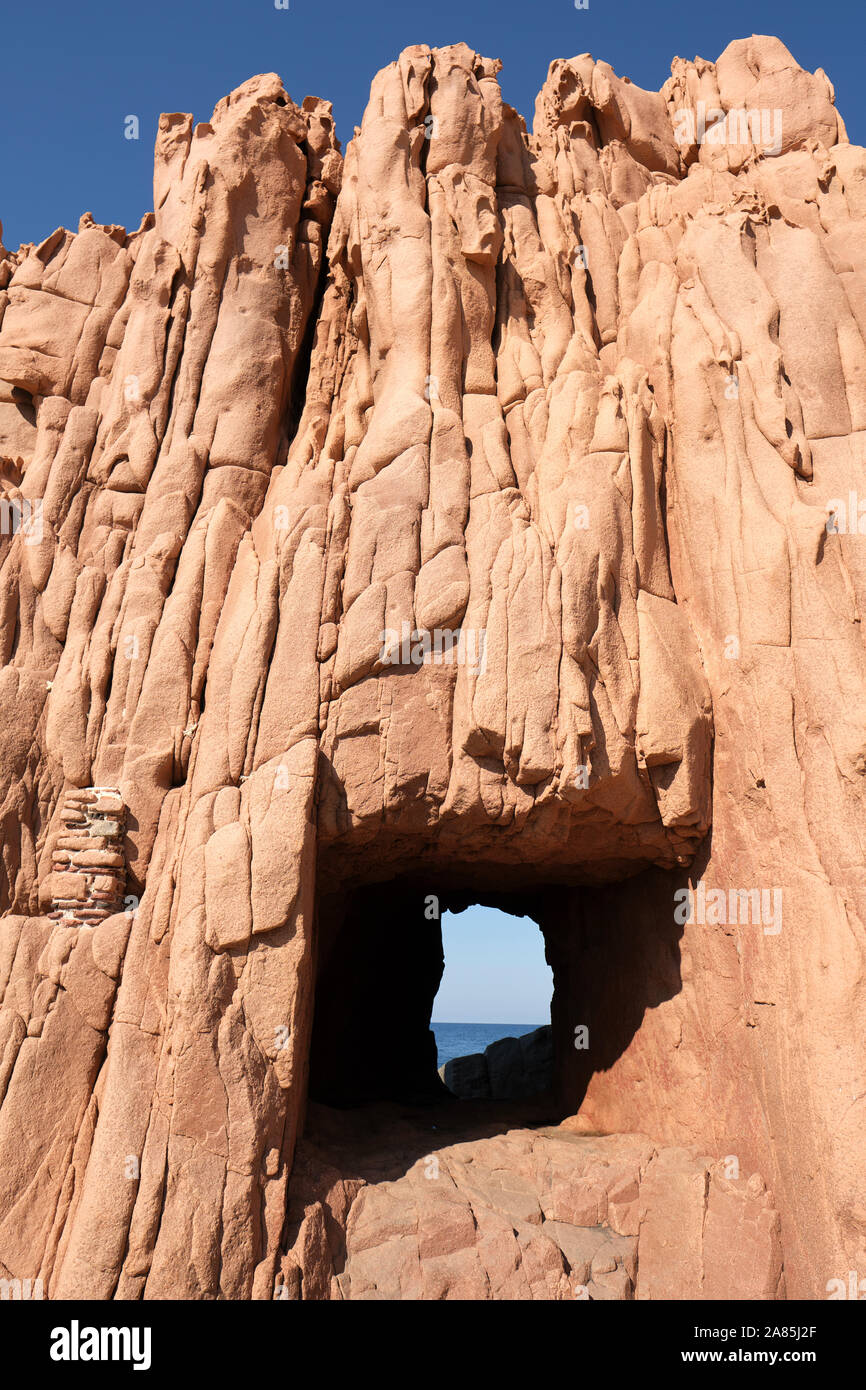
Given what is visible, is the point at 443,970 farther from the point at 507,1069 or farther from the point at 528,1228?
the point at 528,1228

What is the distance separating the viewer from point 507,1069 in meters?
22.7

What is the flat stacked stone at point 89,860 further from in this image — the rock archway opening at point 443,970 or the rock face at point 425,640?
→ the rock archway opening at point 443,970

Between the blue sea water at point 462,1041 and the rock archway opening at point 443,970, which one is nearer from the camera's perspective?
the rock archway opening at point 443,970

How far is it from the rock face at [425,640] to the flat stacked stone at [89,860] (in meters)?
0.14

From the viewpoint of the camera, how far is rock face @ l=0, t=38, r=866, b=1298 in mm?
9203

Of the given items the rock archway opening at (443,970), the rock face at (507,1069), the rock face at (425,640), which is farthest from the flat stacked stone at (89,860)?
the rock face at (507,1069)

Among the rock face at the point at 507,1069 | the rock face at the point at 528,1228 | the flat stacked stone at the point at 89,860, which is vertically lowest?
the rock face at the point at 528,1228

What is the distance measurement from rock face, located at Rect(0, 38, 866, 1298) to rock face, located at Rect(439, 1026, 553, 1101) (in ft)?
25.5

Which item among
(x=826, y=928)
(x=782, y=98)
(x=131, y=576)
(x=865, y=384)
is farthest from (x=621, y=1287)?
(x=782, y=98)

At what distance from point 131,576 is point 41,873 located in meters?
3.55

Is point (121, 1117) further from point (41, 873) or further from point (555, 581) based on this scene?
point (555, 581)

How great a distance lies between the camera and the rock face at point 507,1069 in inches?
860

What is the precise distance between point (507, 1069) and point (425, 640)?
49.8 feet

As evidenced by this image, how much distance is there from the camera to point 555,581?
1099 centimetres
